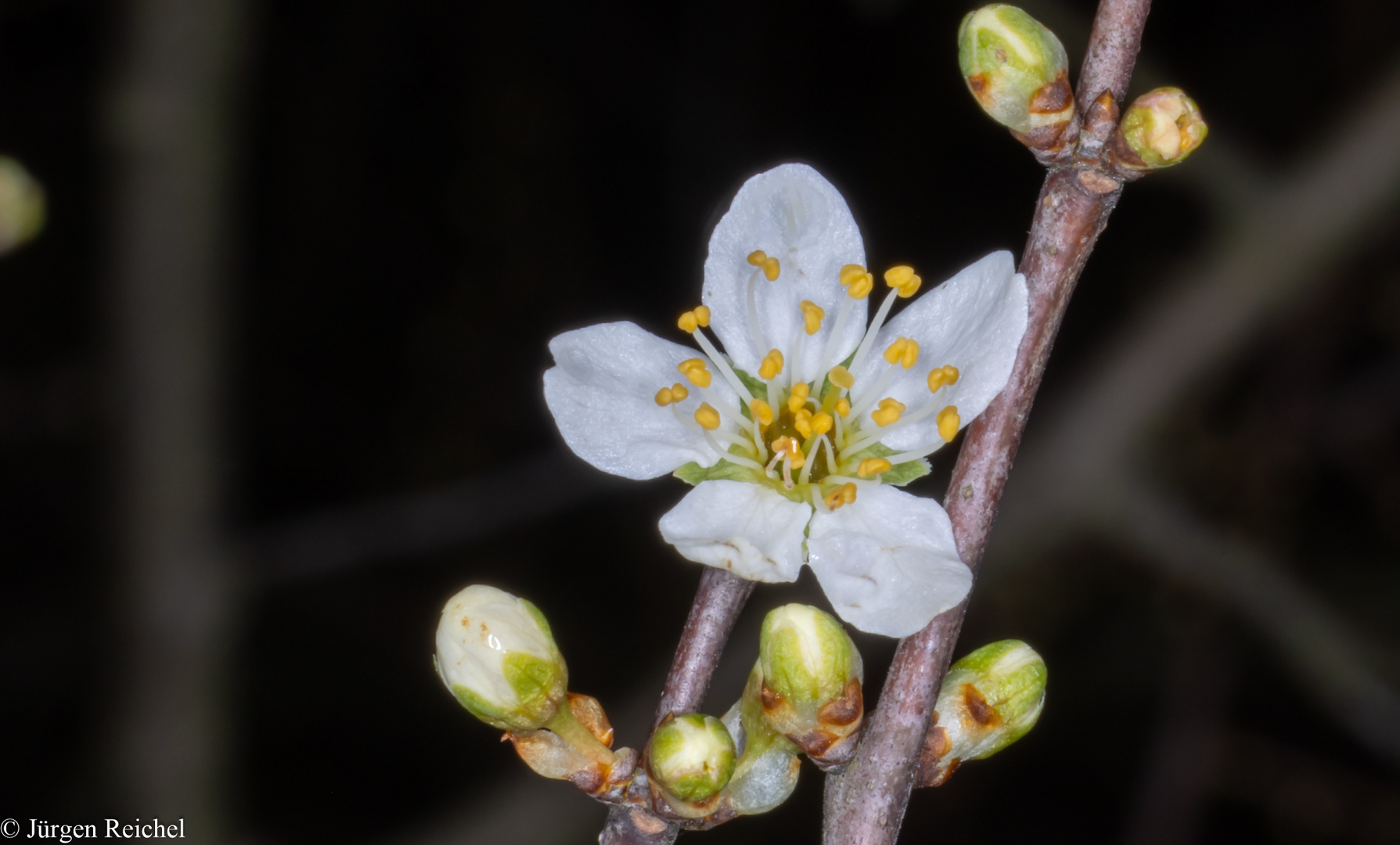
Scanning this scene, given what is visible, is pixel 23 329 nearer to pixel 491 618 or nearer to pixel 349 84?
pixel 349 84

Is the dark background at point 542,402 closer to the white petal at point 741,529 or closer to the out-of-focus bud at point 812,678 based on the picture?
the white petal at point 741,529

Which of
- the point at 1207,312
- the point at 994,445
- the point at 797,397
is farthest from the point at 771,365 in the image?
the point at 1207,312

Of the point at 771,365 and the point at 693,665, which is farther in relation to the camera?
the point at 771,365

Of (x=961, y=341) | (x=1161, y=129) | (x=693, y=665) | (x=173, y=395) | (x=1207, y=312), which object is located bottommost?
(x=173, y=395)

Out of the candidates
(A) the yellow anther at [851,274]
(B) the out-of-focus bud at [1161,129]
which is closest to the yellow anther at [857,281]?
(A) the yellow anther at [851,274]

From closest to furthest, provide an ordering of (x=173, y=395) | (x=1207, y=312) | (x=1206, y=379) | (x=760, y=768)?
(x=760, y=768) < (x=1207, y=312) < (x=1206, y=379) < (x=173, y=395)

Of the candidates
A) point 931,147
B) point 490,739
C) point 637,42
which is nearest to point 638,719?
point 490,739

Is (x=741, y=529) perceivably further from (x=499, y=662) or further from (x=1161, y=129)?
(x=1161, y=129)
